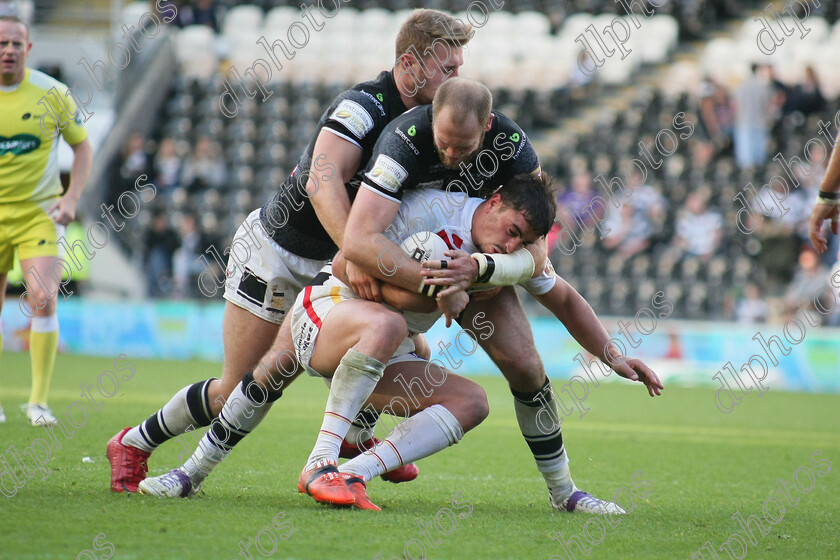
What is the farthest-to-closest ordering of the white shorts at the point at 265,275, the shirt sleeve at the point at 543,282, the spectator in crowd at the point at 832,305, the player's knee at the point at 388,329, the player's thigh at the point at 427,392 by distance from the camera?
the spectator in crowd at the point at 832,305 < the white shorts at the point at 265,275 < the shirt sleeve at the point at 543,282 < the player's thigh at the point at 427,392 < the player's knee at the point at 388,329

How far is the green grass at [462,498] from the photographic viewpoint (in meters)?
3.23

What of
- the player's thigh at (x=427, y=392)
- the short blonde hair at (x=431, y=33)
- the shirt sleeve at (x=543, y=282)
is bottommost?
the player's thigh at (x=427, y=392)

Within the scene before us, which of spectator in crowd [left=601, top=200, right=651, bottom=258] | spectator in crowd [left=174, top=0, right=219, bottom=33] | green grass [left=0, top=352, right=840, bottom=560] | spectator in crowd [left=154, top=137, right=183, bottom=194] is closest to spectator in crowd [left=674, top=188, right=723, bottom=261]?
spectator in crowd [left=601, top=200, right=651, bottom=258]

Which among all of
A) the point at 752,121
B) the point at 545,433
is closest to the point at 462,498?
the point at 545,433

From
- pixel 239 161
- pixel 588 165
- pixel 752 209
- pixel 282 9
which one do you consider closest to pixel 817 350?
pixel 752 209

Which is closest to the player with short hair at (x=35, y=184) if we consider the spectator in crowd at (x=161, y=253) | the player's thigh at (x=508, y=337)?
the player's thigh at (x=508, y=337)

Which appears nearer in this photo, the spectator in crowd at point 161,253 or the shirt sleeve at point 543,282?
the shirt sleeve at point 543,282

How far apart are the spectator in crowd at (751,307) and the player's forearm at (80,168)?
974 cm

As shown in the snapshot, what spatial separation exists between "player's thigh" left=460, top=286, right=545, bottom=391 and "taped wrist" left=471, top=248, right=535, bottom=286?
0.27 meters

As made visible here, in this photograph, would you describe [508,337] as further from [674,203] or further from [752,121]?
[752,121]

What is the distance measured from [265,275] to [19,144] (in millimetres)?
2839

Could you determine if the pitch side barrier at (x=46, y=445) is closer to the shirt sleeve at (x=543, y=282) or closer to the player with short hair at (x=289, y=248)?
the player with short hair at (x=289, y=248)

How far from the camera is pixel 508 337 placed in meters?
4.17

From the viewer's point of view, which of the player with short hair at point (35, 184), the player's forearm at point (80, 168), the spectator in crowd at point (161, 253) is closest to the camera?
the player with short hair at point (35, 184)
